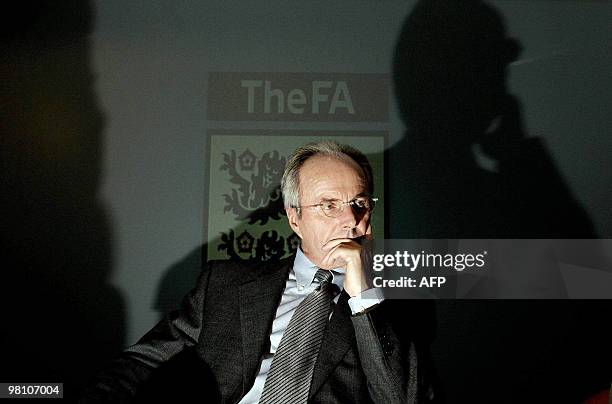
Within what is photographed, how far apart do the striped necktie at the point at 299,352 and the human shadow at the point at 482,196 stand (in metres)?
0.59

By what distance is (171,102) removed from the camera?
2117 mm

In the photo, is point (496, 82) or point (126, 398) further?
point (496, 82)

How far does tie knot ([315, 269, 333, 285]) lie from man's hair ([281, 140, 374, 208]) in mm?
220

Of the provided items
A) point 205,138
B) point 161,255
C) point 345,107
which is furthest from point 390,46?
point 161,255

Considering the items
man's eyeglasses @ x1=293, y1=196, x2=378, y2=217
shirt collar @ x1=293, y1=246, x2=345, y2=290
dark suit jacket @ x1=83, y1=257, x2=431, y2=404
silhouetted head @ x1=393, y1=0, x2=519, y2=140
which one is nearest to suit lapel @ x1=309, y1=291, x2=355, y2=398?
dark suit jacket @ x1=83, y1=257, x2=431, y2=404

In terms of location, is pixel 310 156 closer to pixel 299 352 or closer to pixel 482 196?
pixel 299 352

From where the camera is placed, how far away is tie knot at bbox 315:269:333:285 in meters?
1.59

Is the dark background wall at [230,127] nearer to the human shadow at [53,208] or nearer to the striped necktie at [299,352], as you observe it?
the human shadow at [53,208]

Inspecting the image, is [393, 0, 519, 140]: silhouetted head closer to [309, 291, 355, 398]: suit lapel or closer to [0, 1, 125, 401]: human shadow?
[309, 291, 355, 398]: suit lapel

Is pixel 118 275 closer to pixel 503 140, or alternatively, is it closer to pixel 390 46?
pixel 390 46

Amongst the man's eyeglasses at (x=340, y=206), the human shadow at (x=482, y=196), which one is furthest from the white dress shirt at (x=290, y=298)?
the human shadow at (x=482, y=196)

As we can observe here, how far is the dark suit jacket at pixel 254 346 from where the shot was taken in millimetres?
1388

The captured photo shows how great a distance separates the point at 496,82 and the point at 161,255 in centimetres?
133

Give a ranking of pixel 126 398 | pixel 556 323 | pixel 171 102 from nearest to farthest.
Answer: pixel 126 398 → pixel 556 323 → pixel 171 102
